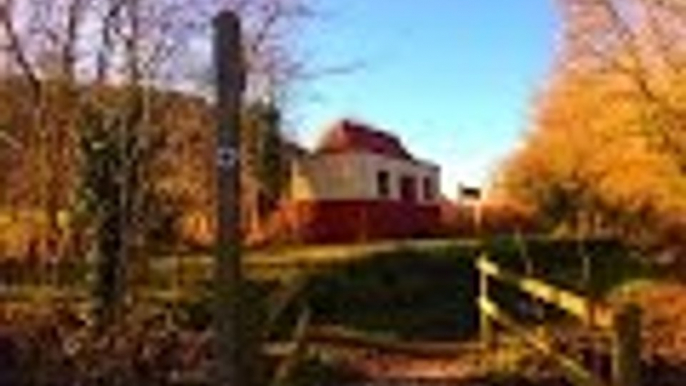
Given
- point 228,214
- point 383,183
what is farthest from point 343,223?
point 228,214

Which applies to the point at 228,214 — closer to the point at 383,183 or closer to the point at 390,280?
the point at 390,280

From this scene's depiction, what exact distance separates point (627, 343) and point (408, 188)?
44.5 m

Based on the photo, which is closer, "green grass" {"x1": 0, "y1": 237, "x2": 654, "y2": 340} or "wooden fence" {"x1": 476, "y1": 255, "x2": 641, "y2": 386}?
"wooden fence" {"x1": 476, "y1": 255, "x2": 641, "y2": 386}

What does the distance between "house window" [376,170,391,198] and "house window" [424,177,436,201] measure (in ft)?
8.41

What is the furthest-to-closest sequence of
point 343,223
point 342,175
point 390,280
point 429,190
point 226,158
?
point 429,190
point 342,175
point 343,223
point 390,280
point 226,158

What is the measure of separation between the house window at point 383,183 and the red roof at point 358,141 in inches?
27.3

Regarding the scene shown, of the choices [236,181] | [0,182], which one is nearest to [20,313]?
[0,182]

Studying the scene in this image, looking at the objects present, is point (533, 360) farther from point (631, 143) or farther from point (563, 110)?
point (563, 110)

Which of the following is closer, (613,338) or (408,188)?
(613,338)

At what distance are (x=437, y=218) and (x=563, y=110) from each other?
5.30 m

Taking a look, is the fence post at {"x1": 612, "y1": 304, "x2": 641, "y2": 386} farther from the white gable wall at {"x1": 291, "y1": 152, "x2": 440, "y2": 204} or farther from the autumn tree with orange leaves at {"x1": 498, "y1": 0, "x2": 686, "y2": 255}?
the white gable wall at {"x1": 291, "y1": 152, "x2": 440, "y2": 204}

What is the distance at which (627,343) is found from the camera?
8352 mm

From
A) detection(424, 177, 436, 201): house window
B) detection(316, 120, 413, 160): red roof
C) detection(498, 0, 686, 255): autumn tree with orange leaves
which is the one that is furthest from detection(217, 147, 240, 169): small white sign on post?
detection(424, 177, 436, 201): house window

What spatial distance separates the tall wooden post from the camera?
7.33 metres
